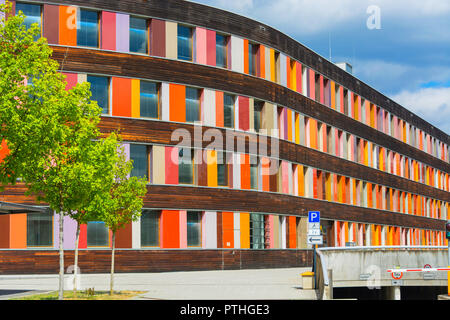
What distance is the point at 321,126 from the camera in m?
52.1

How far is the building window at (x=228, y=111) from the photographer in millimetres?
41750

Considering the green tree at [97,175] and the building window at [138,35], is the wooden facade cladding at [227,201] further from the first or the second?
the green tree at [97,175]

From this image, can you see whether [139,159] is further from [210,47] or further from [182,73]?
[210,47]

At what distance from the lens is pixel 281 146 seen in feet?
149

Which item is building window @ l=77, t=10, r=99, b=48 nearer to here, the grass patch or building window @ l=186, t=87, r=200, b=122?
building window @ l=186, t=87, r=200, b=122

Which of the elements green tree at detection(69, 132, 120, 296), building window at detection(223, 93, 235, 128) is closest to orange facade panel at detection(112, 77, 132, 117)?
building window at detection(223, 93, 235, 128)

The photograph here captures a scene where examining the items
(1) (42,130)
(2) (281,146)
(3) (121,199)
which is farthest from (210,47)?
(1) (42,130)

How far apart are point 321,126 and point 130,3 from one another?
1900cm

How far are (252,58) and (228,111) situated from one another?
166 inches

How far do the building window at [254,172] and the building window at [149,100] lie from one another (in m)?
6.96

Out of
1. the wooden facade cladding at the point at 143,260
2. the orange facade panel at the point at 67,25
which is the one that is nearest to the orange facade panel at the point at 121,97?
the orange facade panel at the point at 67,25

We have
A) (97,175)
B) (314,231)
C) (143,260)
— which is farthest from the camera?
(143,260)
